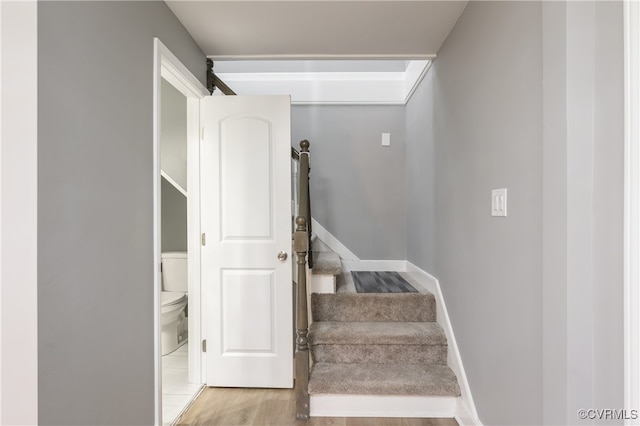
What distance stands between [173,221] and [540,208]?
10.9 feet

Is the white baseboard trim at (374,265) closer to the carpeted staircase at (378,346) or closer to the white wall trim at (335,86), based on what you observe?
the carpeted staircase at (378,346)

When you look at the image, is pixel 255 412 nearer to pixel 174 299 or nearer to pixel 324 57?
pixel 174 299

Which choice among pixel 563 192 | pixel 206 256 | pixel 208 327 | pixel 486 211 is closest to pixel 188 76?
pixel 206 256

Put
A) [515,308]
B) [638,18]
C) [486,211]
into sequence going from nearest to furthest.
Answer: [638,18], [515,308], [486,211]

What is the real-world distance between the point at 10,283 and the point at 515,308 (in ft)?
5.84

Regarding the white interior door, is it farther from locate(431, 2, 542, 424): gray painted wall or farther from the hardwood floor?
locate(431, 2, 542, 424): gray painted wall

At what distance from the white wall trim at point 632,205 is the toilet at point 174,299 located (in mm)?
2840

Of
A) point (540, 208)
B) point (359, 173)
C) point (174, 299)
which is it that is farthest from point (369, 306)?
point (174, 299)

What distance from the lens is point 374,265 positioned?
348cm

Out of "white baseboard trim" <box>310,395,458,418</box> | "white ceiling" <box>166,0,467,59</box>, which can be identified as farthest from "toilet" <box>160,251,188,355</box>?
"white ceiling" <box>166,0,467,59</box>

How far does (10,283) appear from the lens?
93 centimetres

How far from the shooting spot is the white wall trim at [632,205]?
84 cm

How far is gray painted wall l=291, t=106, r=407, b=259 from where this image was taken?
135 inches

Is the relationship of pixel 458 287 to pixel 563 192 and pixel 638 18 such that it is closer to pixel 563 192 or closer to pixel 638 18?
pixel 563 192
